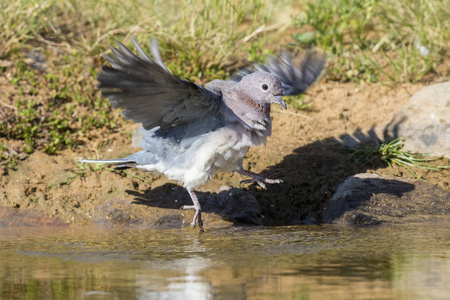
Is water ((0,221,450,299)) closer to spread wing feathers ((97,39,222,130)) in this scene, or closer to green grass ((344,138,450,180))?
spread wing feathers ((97,39,222,130))

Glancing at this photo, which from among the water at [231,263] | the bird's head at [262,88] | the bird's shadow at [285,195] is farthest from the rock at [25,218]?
the bird's head at [262,88]

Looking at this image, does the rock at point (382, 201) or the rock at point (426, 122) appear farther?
the rock at point (426, 122)

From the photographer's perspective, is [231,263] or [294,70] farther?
[294,70]

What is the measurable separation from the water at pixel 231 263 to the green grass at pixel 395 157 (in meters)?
0.98

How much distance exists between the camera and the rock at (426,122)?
19.0ft

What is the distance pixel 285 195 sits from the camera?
5402mm

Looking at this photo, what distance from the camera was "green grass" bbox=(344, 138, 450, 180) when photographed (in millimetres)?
5625

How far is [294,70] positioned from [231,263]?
2.31 m

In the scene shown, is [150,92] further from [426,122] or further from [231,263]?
[426,122]

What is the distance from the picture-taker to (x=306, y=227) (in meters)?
4.81

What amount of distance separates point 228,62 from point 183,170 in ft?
9.44

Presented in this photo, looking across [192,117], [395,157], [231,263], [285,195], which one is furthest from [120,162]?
[395,157]

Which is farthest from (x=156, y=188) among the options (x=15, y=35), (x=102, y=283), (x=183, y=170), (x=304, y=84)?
(x=15, y=35)

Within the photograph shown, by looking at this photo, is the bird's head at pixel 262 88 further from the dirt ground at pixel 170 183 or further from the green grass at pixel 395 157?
the green grass at pixel 395 157
